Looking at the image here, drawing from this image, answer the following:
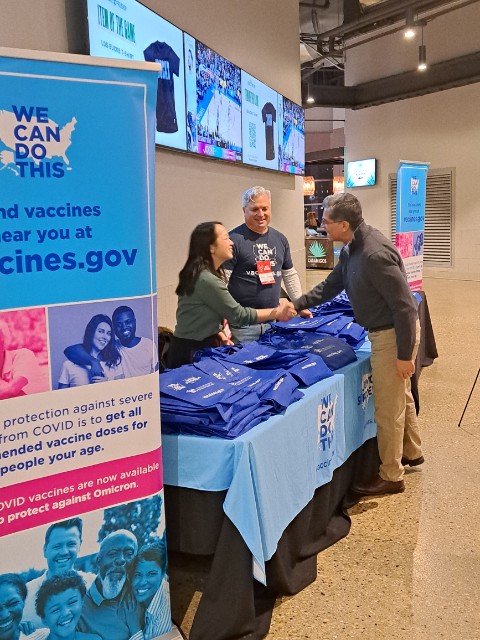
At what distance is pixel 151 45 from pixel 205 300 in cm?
261

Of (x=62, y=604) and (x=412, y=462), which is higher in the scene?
(x=62, y=604)

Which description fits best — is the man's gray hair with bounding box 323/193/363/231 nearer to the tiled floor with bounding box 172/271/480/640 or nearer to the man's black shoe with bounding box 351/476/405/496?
the man's black shoe with bounding box 351/476/405/496

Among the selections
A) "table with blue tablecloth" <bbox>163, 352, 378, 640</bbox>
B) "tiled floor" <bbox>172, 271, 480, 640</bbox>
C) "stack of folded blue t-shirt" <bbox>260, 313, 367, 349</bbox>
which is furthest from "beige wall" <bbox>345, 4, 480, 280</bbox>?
"table with blue tablecloth" <bbox>163, 352, 378, 640</bbox>

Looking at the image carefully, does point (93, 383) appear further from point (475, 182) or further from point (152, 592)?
point (475, 182)

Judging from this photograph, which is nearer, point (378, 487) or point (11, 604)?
point (11, 604)

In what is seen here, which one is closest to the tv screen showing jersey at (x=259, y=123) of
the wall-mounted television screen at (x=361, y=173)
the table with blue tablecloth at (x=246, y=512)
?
the table with blue tablecloth at (x=246, y=512)

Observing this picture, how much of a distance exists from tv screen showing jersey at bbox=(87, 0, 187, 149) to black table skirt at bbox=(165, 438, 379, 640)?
8.90 feet

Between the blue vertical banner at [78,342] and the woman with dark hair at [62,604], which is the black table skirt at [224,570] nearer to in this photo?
the blue vertical banner at [78,342]

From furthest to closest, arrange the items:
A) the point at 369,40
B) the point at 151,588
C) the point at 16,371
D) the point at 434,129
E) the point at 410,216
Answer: the point at 434,129 → the point at 369,40 → the point at 410,216 → the point at 151,588 → the point at 16,371

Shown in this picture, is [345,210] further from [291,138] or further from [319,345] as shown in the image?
[291,138]

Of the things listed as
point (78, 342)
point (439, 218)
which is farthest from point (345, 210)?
point (439, 218)

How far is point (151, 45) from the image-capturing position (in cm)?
458

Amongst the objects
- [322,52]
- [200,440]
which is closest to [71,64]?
[200,440]

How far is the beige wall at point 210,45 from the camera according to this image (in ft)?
11.8
